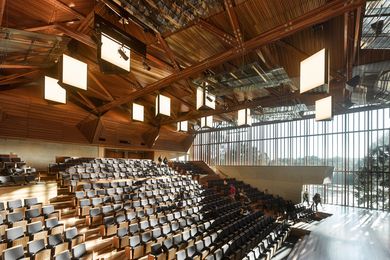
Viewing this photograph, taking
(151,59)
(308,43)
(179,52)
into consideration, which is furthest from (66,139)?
(308,43)

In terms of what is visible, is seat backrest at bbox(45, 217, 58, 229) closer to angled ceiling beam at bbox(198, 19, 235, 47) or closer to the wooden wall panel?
the wooden wall panel

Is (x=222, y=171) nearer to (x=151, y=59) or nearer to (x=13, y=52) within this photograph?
(x=151, y=59)

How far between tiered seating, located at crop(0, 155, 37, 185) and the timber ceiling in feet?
8.87

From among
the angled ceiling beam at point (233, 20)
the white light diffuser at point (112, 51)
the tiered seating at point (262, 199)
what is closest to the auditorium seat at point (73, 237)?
the white light diffuser at point (112, 51)

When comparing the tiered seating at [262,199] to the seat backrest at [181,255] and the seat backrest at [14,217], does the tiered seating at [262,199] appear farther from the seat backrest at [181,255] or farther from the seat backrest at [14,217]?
the seat backrest at [14,217]

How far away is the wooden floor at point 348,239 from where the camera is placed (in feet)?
20.1

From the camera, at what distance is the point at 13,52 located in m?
5.77

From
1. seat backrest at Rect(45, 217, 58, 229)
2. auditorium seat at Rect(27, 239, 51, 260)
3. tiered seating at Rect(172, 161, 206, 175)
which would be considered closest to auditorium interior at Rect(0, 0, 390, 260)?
auditorium seat at Rect(27, 239, 51, 260)

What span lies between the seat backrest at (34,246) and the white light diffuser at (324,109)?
598 cm

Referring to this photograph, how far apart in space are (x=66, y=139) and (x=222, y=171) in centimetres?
1049

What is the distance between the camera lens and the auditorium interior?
4266mm

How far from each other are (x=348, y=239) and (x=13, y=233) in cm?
884

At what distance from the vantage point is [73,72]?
509 centimetres

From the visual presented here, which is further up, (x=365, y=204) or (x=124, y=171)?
(x=124, y=171)
